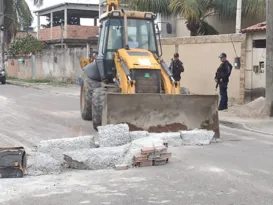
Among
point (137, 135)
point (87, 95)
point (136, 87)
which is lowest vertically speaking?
point (137, 135)

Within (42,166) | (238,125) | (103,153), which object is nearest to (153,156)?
(103,153)

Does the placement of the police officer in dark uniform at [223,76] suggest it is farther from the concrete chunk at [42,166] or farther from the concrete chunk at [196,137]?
the concrete chunk at [42,166]

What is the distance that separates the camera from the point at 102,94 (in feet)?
35.8

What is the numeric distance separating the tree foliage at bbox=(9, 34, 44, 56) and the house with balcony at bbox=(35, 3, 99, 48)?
6.28ft

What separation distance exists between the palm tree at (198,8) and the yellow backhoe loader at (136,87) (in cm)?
775

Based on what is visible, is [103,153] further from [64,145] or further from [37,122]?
[37,122]

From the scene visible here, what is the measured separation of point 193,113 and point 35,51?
29.1 meters

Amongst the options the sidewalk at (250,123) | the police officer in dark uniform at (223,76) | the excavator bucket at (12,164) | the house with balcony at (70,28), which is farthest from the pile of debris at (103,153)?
the house with balcony at (70,28)

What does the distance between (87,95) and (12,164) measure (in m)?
5.69

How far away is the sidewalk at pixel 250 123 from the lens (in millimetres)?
11911

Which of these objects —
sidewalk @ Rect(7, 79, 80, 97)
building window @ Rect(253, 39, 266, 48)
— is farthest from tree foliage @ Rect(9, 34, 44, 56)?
building window @ Rect(253, 39, 266, 48)

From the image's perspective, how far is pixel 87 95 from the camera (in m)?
12.6

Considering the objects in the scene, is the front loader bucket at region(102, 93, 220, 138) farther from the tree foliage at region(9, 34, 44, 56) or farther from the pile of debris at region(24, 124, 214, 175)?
the tree foliage at region(9, 34, 44, 56)

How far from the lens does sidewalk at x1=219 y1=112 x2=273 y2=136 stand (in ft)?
39.1
